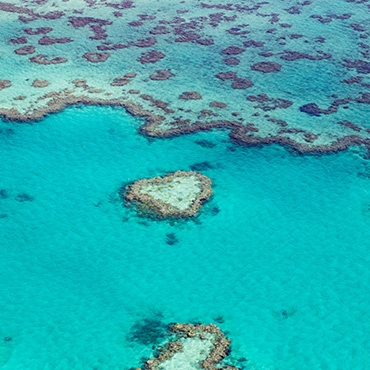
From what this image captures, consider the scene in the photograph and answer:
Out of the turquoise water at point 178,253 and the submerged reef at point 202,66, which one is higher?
the submerged reef at point 202,66

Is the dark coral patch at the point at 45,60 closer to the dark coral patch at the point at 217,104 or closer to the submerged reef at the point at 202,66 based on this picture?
the submerged reef at the point at 202,66

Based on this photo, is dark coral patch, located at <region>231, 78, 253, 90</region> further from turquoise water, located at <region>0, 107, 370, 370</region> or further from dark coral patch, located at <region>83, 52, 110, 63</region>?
dark coral patch, located at <region>83, 52, 110, 63</region>

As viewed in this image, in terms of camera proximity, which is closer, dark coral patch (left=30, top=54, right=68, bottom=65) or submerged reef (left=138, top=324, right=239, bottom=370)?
submerged reef (left=138, top=324, right=239, bottom=370)

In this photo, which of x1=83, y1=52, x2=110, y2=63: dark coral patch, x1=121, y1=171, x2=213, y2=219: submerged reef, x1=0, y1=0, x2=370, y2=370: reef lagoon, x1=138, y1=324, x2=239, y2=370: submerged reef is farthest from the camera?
x1=83, y1=52, x2=110, y2=63: dark coral patch

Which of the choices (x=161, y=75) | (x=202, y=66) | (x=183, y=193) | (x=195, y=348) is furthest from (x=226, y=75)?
(x=195, y=348)

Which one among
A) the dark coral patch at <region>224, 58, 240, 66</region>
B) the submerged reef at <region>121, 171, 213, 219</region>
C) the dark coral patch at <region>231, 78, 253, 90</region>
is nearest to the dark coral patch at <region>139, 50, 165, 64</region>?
the dark coral patch at <region>224, 58, 240, 66</region>

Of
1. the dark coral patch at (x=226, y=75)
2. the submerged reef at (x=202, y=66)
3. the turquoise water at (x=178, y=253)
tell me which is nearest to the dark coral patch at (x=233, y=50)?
the submerged reef at (x=202, y=66)
